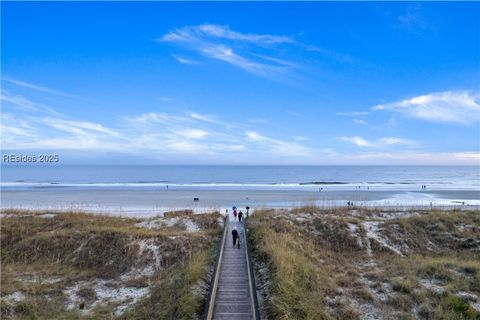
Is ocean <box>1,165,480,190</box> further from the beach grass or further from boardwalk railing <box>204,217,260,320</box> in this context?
boardwalk railing <box>204,217,260,320</box>

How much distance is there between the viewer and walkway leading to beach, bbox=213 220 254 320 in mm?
11091

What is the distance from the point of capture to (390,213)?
30562 millimetres

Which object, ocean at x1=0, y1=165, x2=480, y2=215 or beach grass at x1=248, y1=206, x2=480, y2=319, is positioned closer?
beach grass at x1=248, y1=206, x2=480, y2=319

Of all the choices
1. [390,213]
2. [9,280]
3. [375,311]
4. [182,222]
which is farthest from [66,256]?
[390,213]

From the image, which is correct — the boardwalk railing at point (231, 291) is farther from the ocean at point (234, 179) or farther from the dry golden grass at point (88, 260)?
the ocean at point (234, 179)

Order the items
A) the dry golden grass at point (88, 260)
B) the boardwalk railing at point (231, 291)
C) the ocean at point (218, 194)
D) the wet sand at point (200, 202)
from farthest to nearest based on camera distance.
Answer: the ocean at point (218, 194), the wet sand at point (200, 202), the dry golden grass at point (88, 260), the boardwalk railing at point (231, 291)

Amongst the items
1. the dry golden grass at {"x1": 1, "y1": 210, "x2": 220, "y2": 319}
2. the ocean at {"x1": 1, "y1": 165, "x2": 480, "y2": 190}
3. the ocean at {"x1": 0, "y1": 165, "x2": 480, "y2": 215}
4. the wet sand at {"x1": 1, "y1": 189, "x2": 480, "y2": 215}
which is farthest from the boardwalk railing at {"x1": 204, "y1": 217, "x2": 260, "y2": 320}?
the ocean at {"x1": 1, "y1": 165, "x2": 480, "y2": 190}

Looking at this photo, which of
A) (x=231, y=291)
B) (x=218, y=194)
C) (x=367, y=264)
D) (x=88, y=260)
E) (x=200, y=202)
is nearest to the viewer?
(x=231, y=291)

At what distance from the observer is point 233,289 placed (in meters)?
13.2

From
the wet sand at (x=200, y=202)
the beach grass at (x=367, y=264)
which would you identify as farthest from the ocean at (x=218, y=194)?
the beach grass at (x=367, y=264)

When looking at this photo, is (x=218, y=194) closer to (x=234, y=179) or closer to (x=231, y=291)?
(x=234, y=179)

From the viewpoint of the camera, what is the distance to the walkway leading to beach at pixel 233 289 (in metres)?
11.1

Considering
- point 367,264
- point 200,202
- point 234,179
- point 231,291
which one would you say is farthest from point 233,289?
point 234,179

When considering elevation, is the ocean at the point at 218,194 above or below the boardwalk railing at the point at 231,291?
above
